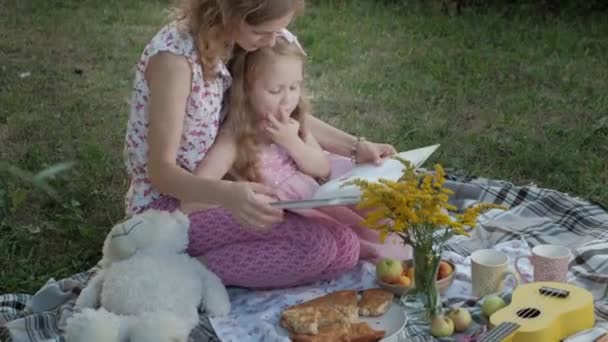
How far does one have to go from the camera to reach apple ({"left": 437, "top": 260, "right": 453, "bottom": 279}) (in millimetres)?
2568

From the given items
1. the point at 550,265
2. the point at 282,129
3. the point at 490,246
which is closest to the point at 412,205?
the point at 550,265

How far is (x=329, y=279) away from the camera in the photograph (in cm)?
271

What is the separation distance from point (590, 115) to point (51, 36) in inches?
130

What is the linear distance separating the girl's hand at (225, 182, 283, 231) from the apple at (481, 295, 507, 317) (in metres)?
0.59

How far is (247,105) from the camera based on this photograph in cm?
275

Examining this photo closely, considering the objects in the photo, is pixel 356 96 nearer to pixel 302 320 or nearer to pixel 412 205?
pixel 302 320

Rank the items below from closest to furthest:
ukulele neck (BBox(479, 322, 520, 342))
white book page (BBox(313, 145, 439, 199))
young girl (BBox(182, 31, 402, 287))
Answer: ukulele neck (BBox(479, 322, 520, 342)) → white book page (BBox(313, 145, 439, 199)) → young girl (BBox(182, 31, 402, 287))

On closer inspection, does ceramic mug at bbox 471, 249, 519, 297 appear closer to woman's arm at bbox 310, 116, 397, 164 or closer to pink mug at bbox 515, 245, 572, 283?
pink mug at bbox 515, 245, 572, 283

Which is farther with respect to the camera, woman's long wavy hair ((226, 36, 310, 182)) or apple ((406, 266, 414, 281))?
woman's long wavy hair ((226, 36, 310, 182))

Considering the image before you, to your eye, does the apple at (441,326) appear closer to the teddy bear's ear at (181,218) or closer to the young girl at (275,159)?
the young girl at (275,159)

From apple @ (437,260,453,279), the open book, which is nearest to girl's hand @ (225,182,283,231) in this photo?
the open book

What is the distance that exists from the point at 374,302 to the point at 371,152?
1.86ft

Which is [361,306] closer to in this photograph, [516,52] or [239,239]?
[239,239]

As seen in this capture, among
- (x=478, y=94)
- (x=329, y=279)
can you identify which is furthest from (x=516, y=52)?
(x=329, y=279)
